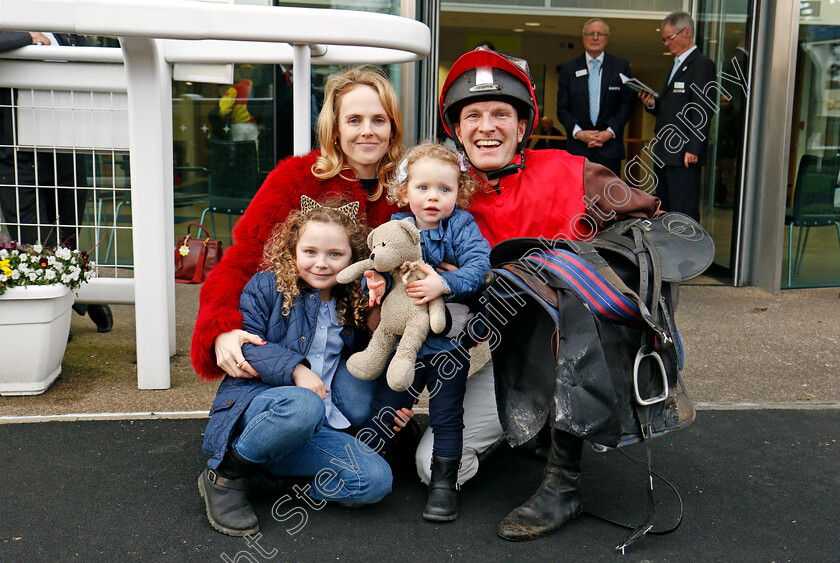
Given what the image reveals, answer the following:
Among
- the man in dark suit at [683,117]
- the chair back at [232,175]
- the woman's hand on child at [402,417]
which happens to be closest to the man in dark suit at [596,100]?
the man in dark suit at [683,117]

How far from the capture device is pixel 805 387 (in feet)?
12.1

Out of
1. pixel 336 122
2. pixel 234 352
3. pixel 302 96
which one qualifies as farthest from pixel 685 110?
pixel 234 352

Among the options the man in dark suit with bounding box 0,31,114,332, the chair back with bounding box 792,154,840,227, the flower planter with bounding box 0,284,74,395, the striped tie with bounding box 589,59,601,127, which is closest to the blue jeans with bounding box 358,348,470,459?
the flower planter with bounding box 0,284,74,395

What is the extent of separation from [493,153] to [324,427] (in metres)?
1.05

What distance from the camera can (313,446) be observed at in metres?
2.49

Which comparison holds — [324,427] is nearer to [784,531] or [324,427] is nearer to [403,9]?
[784,531]

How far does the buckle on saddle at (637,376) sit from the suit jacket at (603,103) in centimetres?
393

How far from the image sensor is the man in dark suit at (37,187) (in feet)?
12.5

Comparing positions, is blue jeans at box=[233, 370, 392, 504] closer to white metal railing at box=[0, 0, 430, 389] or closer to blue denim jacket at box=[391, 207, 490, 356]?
blue denim jacket at box=[391, 207, 490, 356]

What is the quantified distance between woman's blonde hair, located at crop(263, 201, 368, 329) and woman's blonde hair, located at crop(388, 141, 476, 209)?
0.16 metres

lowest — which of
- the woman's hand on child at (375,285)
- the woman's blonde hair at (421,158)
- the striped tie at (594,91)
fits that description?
the woman's hand on child at (375,285)

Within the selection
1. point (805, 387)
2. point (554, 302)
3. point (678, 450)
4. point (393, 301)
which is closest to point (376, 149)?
point (393, 301)

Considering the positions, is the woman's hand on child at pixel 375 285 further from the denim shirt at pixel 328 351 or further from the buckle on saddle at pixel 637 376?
the buckle on saddle at pixel 637 376

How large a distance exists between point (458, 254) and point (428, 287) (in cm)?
21
